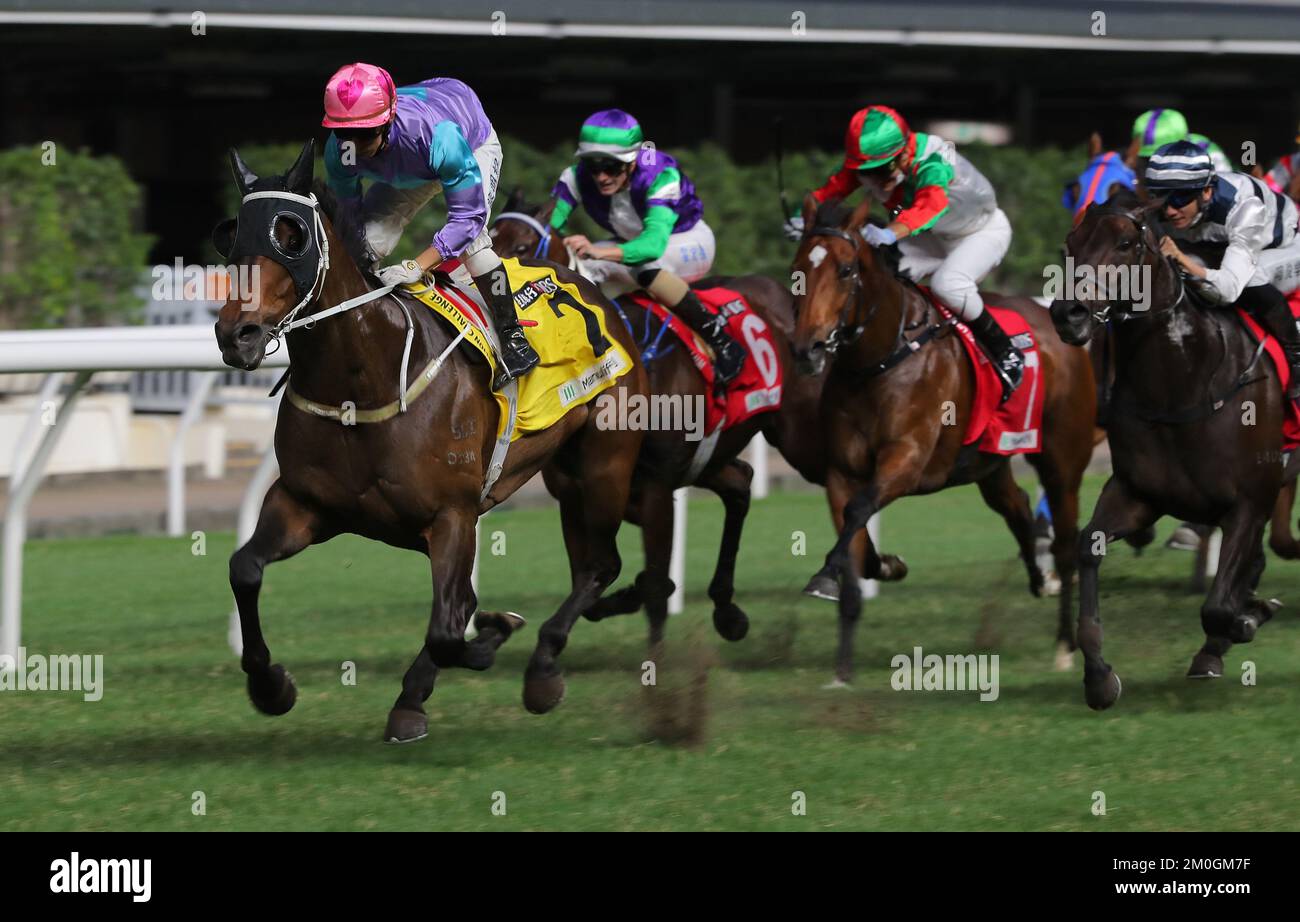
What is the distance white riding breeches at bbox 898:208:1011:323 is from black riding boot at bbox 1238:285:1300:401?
1102 mm

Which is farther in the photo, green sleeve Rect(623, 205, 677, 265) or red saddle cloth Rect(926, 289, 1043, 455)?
red saddle cloth Rect(926, 289, 1043, 455)

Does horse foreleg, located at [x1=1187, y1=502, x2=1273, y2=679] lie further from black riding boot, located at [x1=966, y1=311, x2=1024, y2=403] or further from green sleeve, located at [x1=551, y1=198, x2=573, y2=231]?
green sleeve, located at [x1=551, y1=198, x2=573, y2=231]

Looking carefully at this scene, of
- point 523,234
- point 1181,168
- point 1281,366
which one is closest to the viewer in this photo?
point 1181,168

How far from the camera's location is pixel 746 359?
7000 mm

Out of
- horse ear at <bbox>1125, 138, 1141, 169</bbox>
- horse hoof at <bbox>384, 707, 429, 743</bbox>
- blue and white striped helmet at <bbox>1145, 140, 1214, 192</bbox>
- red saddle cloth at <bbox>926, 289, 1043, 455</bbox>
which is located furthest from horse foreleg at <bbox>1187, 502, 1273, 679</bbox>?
horse ear at <bbox>1125, 138, 1141, 169</bbox>

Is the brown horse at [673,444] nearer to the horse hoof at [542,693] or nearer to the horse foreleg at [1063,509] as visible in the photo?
the horse foreleg at [1063,509]

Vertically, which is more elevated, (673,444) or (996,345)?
(996,345)

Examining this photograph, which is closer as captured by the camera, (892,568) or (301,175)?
(301,175)

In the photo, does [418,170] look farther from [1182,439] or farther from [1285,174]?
[1285,174]

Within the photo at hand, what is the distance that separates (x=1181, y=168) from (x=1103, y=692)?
1.50 meters

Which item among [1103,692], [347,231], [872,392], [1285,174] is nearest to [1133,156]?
[1285,174]

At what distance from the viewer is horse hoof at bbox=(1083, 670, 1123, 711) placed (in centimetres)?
568
